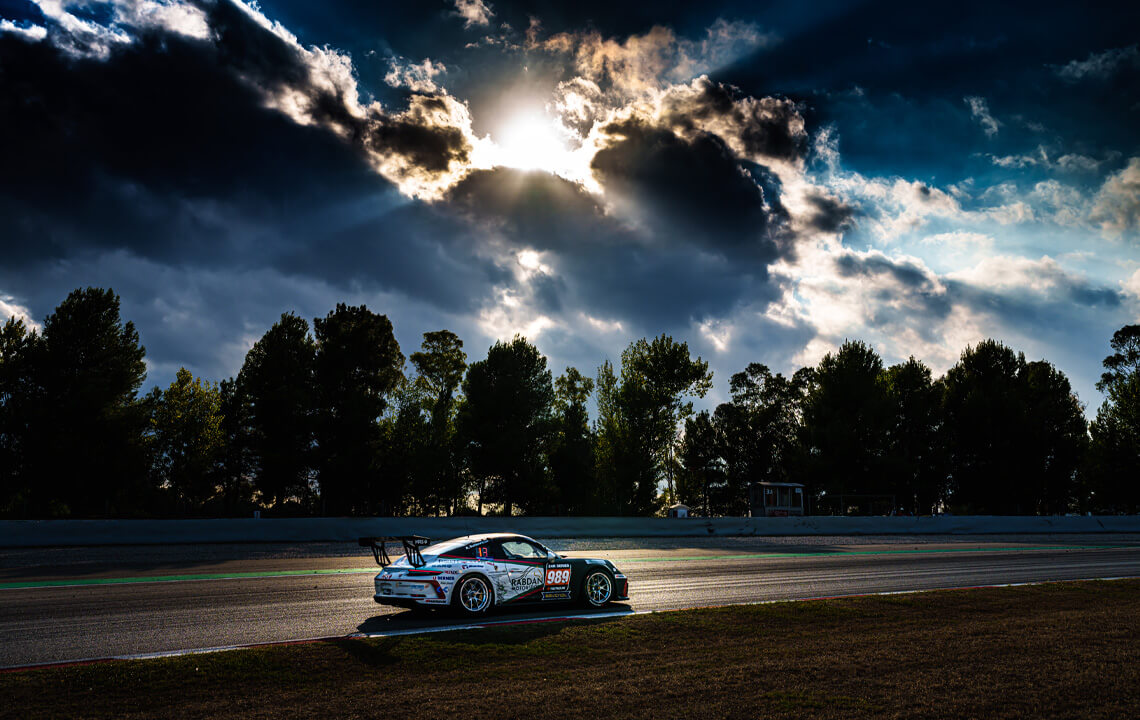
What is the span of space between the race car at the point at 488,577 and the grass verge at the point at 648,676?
4.97ft

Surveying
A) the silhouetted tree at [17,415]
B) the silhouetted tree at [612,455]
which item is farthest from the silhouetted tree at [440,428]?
the silhouetted tree at [17,415]

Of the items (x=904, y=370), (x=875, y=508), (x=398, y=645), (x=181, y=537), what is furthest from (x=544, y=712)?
(x=904, y=370)

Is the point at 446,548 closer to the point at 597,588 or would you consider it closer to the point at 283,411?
the point at 597,588

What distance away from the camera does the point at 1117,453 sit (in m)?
59.7

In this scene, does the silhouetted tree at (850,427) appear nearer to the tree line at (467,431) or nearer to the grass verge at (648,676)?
the tree line at (467,431)

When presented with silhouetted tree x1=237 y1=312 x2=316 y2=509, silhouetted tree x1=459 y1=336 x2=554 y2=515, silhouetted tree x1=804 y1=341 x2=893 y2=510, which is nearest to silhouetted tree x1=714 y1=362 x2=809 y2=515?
silhouetted tree x1=804 y1=341 x2=893 y2=510

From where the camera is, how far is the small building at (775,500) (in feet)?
144

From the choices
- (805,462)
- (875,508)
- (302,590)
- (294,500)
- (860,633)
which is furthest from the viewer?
(805,462)

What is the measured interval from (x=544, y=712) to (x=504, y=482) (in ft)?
162

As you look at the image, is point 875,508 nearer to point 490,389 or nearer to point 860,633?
point 490,389

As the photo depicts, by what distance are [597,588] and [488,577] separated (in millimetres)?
1840

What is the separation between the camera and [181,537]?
23.2 m

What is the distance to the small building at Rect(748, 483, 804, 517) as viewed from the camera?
43.9 meters

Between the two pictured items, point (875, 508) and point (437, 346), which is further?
point (437, 346)
